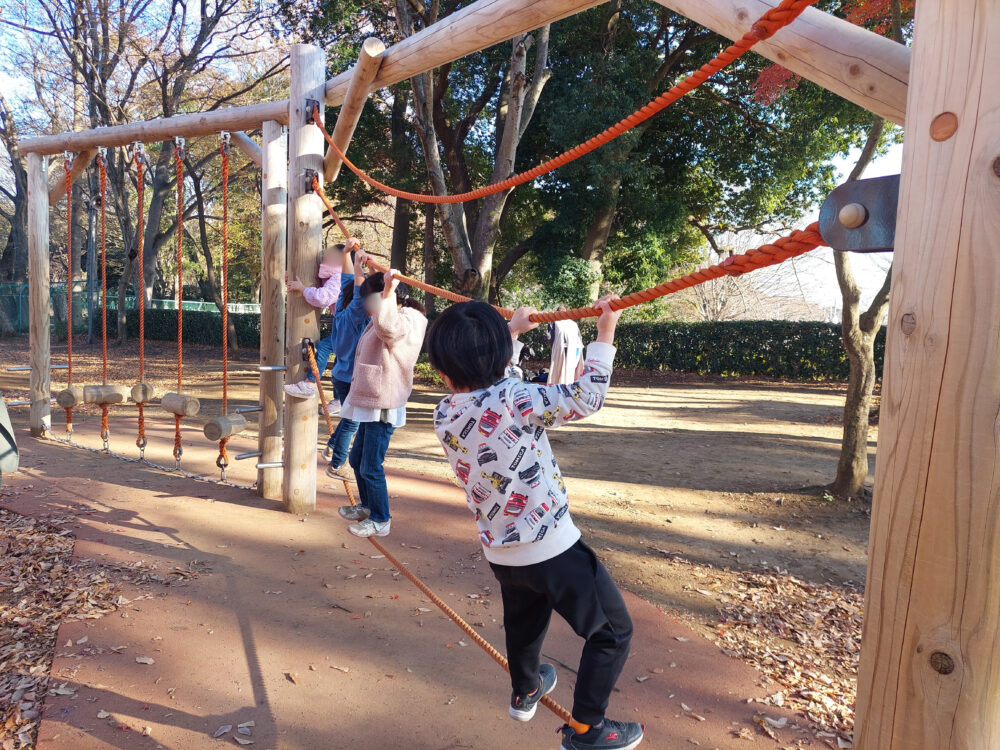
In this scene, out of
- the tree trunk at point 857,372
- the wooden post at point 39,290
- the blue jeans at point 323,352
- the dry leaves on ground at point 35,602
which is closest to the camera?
the dry leaves on ground at point 35,602

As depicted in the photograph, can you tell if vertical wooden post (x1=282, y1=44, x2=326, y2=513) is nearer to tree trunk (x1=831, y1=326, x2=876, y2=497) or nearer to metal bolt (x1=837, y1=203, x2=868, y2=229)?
metal bolt (x1=837, y1=203, x2=868, y2=229)

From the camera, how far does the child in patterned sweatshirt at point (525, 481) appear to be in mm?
2025

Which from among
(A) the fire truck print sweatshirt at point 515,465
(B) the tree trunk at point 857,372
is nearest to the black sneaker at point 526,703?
(A) the fire truck print sweatshirt at point 515,465

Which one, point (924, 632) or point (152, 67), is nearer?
point (924, 632)

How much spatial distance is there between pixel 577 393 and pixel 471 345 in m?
0.33

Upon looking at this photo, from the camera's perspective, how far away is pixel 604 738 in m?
2.13

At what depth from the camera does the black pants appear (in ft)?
6.68

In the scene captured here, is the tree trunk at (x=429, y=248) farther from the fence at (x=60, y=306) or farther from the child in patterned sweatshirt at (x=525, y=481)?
the child in patterned sweatshirt at (x=525, y=481)

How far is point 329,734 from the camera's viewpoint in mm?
2604

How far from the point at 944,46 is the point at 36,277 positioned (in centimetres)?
823

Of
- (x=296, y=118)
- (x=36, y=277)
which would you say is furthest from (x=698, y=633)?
(x=36, y=277)

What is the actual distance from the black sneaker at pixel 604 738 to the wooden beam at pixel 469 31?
98.2 inches

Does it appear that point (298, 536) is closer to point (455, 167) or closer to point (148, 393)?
point (148, 393)

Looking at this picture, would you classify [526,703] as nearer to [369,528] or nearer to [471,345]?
[471,345]
